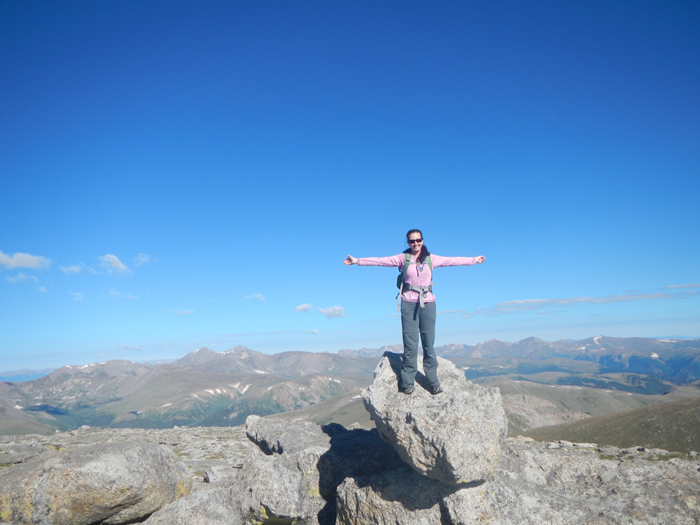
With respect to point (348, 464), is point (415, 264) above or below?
above

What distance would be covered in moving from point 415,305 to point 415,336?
1283 millimetres

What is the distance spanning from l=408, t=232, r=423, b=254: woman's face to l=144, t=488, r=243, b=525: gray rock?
467 inches

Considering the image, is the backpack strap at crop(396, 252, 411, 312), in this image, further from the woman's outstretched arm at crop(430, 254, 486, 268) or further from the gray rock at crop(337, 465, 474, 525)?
the gray rock at crop(337, 465, 474, 525)

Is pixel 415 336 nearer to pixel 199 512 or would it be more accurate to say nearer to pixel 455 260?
pixel 455 260

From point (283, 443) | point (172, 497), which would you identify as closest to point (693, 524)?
point (283, 443)

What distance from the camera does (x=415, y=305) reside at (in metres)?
15.2

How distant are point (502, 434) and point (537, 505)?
98.2 inches

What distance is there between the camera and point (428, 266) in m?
15.4

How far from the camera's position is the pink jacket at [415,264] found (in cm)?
1520

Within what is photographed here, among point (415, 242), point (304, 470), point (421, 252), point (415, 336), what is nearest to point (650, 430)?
point (415, 336)

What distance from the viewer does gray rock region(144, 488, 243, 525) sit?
12.2 m

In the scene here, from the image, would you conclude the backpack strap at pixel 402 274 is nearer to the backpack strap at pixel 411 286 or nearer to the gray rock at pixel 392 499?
the backpack strap at pixel 411 286

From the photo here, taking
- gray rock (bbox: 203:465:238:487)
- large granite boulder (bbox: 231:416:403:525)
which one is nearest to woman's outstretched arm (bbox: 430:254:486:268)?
large granite boulder (bbox: 231:416:403:525)

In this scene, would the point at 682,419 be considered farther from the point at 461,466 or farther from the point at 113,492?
the point at 113,492
